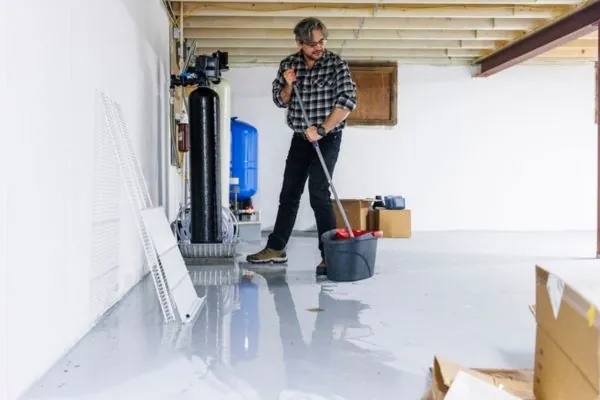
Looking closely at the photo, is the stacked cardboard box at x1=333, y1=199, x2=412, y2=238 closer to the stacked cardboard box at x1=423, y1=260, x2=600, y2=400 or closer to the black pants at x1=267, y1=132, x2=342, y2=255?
the black pants at x1=267, y1=132, x2=342, y2=255

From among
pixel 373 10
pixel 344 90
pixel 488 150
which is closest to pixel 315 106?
pixel 344 90

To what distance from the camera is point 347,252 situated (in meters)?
3.15

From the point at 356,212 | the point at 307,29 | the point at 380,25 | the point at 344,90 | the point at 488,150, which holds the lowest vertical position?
the point at 356,212

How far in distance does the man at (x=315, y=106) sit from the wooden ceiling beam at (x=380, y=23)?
6.00ft

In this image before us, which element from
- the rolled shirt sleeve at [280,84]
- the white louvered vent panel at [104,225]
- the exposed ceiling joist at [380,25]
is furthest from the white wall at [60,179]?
the exposed ceiling joist at [380,25]

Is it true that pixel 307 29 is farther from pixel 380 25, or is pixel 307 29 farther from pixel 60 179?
pixel 380 25

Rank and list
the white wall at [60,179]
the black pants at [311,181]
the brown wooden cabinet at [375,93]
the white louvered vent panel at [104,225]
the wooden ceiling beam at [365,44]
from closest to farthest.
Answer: the white wall at [60,179]
the white louvered vent panel at [104,225]
the black pants at [311,181]
the wooden ceiling beam at [365,44]
the brown wooden cabinet at [375,93]

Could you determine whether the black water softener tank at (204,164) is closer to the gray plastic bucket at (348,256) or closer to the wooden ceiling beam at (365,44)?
the gray plastic bucket at (348,256)

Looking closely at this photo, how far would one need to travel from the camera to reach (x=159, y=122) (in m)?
3.95

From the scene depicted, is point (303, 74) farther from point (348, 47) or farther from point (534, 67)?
point (534, 67)

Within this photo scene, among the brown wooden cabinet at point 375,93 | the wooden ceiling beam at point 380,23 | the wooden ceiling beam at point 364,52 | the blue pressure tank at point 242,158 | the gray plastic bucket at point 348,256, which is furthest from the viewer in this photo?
the brown wooden cabinet at point 375,93

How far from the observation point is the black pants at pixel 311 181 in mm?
3391

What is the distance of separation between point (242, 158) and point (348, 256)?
2.82 m

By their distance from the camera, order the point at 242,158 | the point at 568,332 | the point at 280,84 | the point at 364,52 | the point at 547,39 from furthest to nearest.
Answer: the point at 364,52, the point at 242,158, the point at 547,39, the point at 280,84, the point at 568,332
